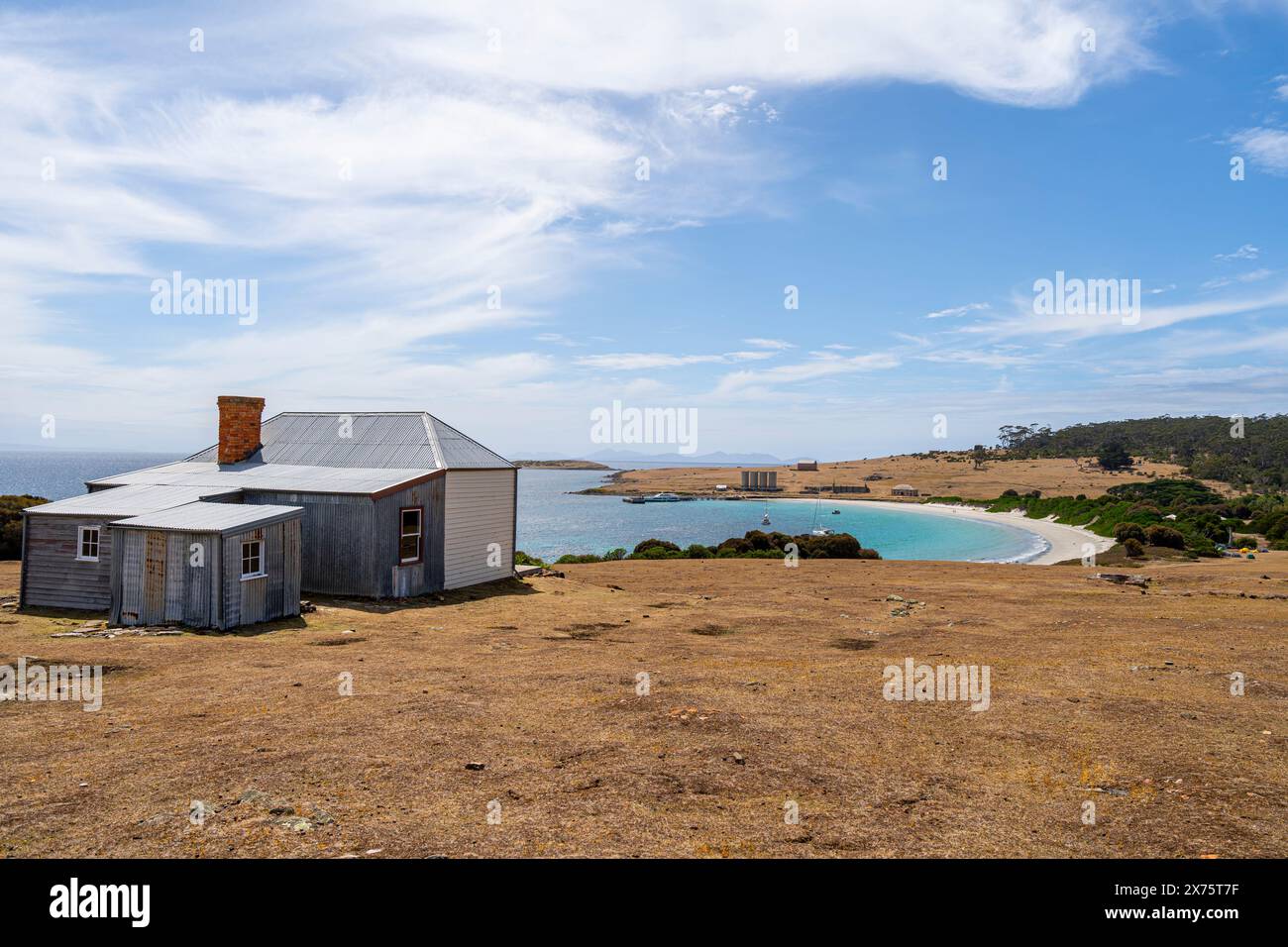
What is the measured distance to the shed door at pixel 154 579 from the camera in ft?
54.3

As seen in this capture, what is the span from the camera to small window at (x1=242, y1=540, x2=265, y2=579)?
1681 centimetres

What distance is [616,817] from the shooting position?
6.89m

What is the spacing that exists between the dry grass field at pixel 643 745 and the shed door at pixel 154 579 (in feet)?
5.27

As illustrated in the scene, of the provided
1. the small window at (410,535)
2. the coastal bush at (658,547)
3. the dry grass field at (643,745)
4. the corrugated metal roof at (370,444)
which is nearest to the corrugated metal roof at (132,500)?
the dry grass field at (643,745)

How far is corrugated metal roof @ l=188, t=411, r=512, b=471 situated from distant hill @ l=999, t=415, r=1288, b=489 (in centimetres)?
3866

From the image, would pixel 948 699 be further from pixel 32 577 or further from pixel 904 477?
pixel 904 477

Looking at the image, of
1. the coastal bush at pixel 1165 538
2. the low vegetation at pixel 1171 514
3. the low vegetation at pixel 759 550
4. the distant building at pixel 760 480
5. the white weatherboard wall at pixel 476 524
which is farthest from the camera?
the distant building at pixel 760 480

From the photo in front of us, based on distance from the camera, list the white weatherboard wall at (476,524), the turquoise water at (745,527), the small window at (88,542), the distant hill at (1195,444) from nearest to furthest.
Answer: the small window at (88,542) → the white weatherboard wall at (476,524) → the turquoise water at (745,527) → the distant hill at (1195,444)

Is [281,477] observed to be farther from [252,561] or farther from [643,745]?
[643,745]

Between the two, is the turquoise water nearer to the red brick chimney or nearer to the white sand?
the white sand

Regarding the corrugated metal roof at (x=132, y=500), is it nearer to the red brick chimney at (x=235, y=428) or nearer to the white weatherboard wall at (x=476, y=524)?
the red brick chimney at (x=235, y=428)

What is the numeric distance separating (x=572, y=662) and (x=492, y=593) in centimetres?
1015

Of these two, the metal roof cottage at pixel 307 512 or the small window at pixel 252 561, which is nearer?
the small window at pixel 252 561

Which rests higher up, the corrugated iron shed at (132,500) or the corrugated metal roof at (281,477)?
the corrugated metal roof at (281,477)
